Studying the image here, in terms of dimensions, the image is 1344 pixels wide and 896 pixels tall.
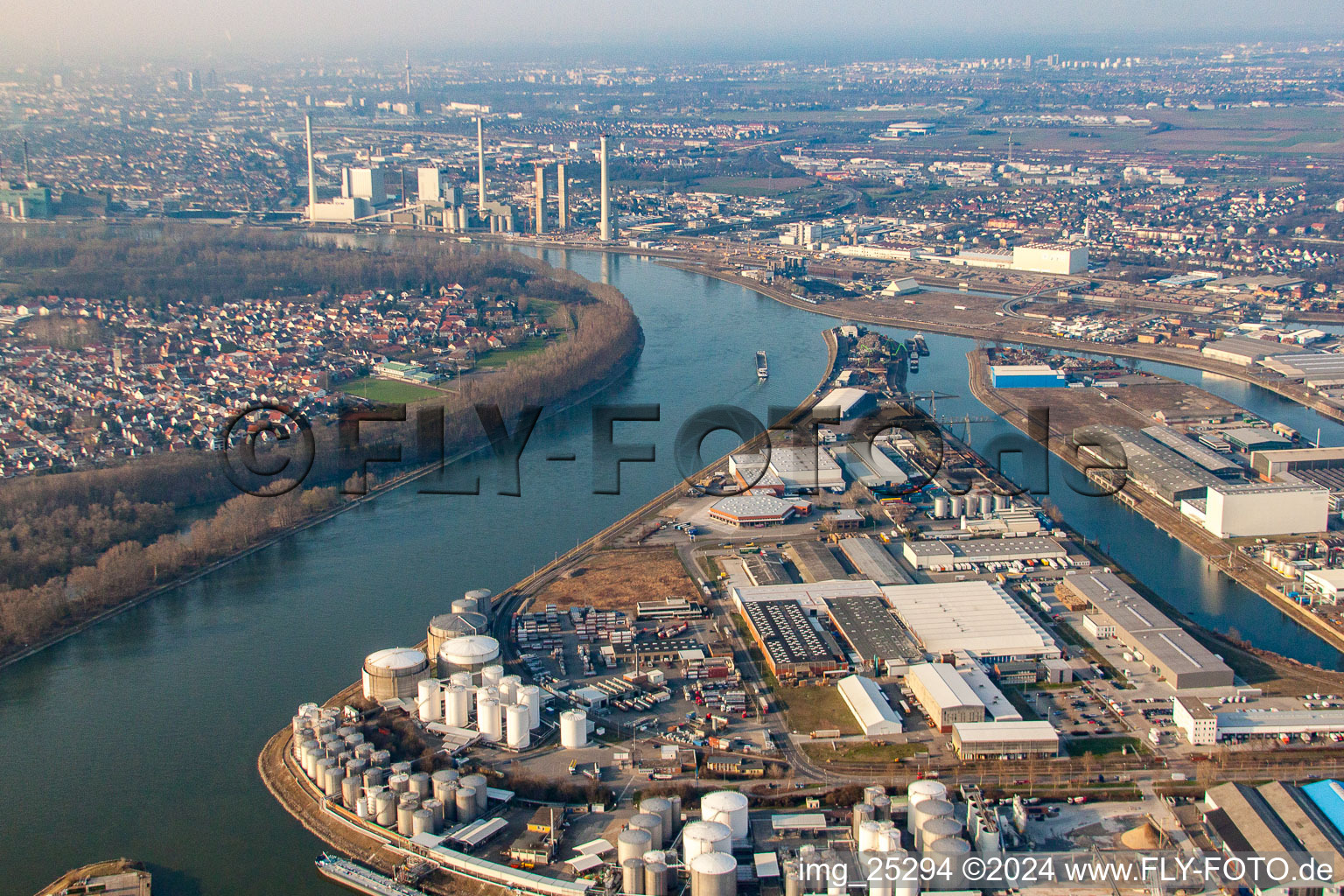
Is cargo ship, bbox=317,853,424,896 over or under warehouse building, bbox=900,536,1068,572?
under

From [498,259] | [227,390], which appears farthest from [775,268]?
[227,390]

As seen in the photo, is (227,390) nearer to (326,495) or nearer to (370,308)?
(326,495)

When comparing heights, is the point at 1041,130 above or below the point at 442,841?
above

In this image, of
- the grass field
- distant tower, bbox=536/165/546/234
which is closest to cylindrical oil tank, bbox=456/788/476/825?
the grass field

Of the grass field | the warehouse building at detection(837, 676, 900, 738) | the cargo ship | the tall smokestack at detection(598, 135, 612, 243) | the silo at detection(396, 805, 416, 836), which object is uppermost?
the tall smokestack at detection(598, 135, 612, 243)

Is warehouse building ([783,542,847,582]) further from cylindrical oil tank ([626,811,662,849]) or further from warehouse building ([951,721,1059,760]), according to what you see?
cylindrical oil tank ([626,811,662,849])

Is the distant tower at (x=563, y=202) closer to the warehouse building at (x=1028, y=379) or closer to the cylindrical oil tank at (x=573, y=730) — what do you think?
the warehouse building at (x=1028, y=379)
